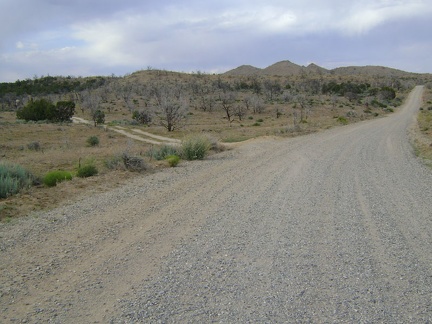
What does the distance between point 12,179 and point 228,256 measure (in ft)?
27.9

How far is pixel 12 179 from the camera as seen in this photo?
1256cm

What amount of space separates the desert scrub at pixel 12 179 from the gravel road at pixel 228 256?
2.41 meters

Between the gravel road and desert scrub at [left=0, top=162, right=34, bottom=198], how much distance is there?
7.90ft

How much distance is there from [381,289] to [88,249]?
15.2 feet

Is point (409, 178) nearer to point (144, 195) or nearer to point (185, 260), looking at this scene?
point (144, 195)

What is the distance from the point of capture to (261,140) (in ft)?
89.5

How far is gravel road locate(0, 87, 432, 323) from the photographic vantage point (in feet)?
16.8

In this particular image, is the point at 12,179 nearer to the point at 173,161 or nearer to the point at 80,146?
the point at 173,161

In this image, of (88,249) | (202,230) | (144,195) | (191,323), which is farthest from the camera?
(144,195)

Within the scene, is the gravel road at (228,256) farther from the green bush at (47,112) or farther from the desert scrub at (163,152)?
the green bush at (47,112)

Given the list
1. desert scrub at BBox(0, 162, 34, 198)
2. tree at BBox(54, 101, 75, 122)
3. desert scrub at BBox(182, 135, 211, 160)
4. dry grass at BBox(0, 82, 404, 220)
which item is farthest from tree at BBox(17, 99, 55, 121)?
desert scrub at BBox(0, 162, 34, 198)

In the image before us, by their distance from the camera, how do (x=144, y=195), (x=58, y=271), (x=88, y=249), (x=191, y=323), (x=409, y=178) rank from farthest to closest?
(x=409, y=178)
(x=144, y=195)
(x=88, y=249)
(x=58, y=271)
(x=191, y=323)

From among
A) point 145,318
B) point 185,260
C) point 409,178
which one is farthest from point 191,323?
point 409,178

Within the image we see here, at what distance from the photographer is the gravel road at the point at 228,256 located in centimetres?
511
